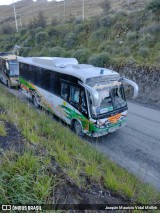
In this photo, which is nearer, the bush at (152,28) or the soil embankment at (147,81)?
the soil embankment at (147,81)

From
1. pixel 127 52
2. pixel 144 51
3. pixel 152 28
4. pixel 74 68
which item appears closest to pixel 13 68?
pixel 74 68

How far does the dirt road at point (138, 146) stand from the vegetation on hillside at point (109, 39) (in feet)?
21.2

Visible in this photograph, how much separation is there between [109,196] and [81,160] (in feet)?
3.96

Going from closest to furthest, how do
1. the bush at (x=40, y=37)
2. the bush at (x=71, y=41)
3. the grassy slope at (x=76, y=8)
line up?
the bush at (x=71, y=41) → the grassy slope at (x=76, y=8) → the bush at (x=40, y=37)

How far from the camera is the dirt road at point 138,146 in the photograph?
19.9ft

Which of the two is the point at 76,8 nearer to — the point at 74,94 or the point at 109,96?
the point at 74,94

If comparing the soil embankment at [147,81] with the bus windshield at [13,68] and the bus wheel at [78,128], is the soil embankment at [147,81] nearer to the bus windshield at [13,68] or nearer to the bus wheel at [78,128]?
the bus wheel at [78,128]

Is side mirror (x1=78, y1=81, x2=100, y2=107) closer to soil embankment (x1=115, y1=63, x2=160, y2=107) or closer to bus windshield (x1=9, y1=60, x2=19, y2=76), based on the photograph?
soil embankment (x1=115, y1=63, x2=160, y2=107)

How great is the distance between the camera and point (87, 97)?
23.4ft

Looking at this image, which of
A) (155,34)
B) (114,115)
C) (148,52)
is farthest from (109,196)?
(155,34)

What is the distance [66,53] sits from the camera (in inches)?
873

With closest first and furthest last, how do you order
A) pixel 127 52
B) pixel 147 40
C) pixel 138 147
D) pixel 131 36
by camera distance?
pixel 138 147 < pixel 147 40 < pixel 127 52 < pixel 131 36

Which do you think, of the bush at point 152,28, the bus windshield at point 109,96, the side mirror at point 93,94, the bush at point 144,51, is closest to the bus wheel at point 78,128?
the bus windshield at point 109,96

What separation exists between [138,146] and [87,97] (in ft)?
9.48
